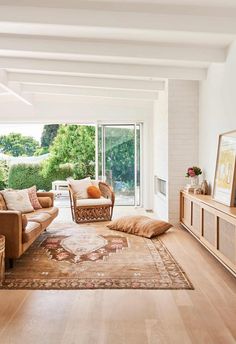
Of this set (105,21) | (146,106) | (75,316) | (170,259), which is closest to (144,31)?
(105,21)

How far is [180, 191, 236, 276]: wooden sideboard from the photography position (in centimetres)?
343

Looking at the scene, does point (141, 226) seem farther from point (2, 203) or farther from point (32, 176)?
point (32, 176)

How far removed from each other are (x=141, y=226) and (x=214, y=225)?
1709 millimetres

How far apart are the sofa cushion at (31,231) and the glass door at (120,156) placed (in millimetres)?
4132

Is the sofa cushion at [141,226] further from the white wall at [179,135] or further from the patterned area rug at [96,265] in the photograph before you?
the white wall at [179,135]

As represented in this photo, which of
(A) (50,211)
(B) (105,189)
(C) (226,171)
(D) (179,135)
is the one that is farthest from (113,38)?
(B) (105,189)

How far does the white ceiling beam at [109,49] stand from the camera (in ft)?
14.4

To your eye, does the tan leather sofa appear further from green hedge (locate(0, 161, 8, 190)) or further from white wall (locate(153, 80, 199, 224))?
green hedge (locate(0, 161, 8, 190))

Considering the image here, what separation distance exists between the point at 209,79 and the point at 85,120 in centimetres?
366

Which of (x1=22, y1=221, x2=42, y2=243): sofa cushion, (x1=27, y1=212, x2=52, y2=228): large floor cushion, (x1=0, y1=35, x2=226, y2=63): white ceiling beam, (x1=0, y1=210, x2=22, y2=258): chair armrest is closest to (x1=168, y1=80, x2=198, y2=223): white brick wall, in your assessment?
(x1=0, y1=35, x2=226, y2=63): white ceiling beam

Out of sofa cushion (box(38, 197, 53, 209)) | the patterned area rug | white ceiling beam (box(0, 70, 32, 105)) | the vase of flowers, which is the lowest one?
the patterned area rug

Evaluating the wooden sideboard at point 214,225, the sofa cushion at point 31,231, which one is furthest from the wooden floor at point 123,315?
the sofa cushion at point 31,231

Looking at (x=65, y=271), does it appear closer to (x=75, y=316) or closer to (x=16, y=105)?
(x=75, y=316)

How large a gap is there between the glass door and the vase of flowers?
2.74 metres
